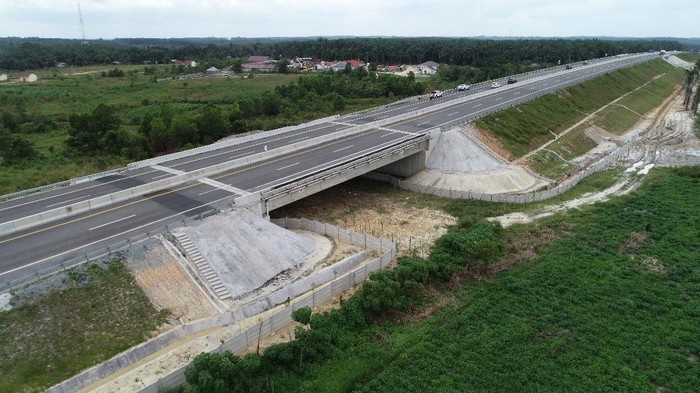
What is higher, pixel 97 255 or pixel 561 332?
pixel 97 255

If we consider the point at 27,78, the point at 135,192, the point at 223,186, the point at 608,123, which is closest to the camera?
the point at 135,192

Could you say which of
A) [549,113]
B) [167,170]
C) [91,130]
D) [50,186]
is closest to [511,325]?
[167,170]

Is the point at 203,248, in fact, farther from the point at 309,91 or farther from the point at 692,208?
the point at 309,91

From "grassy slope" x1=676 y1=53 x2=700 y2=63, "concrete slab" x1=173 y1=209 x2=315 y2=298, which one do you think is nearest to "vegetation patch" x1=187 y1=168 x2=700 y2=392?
"concrete slab" x1=173 y1=209 x2=315 y2=298

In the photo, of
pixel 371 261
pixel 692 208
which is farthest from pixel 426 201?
pixel 692 208

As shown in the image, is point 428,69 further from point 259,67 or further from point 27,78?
point 27,78
